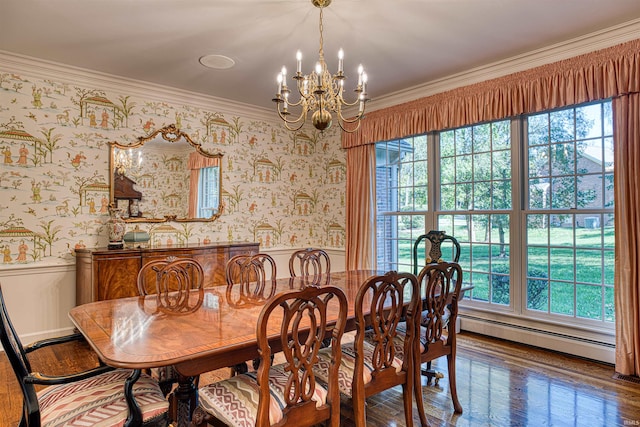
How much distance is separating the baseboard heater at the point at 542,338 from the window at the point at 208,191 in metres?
3.13

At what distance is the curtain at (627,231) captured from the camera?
112 inches

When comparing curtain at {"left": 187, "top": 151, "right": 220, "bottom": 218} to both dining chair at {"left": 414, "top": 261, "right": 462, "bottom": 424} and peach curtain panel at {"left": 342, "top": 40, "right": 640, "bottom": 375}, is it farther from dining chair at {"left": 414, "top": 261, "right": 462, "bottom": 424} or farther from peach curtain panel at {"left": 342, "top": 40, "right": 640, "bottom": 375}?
dining chair at {"left": 414, "top": 261, "right": 462, "bottom": 424}

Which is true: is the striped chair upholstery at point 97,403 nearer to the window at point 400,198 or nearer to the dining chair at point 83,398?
the dining chair at point 83,398

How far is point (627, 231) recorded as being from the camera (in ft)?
9.53

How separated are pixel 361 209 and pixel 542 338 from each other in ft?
7.72

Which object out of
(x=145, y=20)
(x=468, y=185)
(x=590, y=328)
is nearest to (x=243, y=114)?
(x=145, y=20)

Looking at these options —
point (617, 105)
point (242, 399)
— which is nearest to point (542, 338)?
point (617, 105)

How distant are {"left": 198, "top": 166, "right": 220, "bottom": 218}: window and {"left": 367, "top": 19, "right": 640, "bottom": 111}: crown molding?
2259mm

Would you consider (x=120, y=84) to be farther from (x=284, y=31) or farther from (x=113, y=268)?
(x=284, y=31)

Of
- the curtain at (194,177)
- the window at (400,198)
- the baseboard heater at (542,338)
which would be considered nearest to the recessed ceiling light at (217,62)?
the curtain at (194,177)

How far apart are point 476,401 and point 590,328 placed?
4.76ft

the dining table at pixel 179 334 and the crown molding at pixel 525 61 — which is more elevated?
the crown molding at pixel 525 61

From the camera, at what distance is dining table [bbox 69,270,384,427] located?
1.44 m

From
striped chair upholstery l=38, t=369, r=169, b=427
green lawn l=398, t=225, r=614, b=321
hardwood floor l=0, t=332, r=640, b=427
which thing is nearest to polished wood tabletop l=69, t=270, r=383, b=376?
striped chair upholstery l=38, t=369, r=169, b=427
